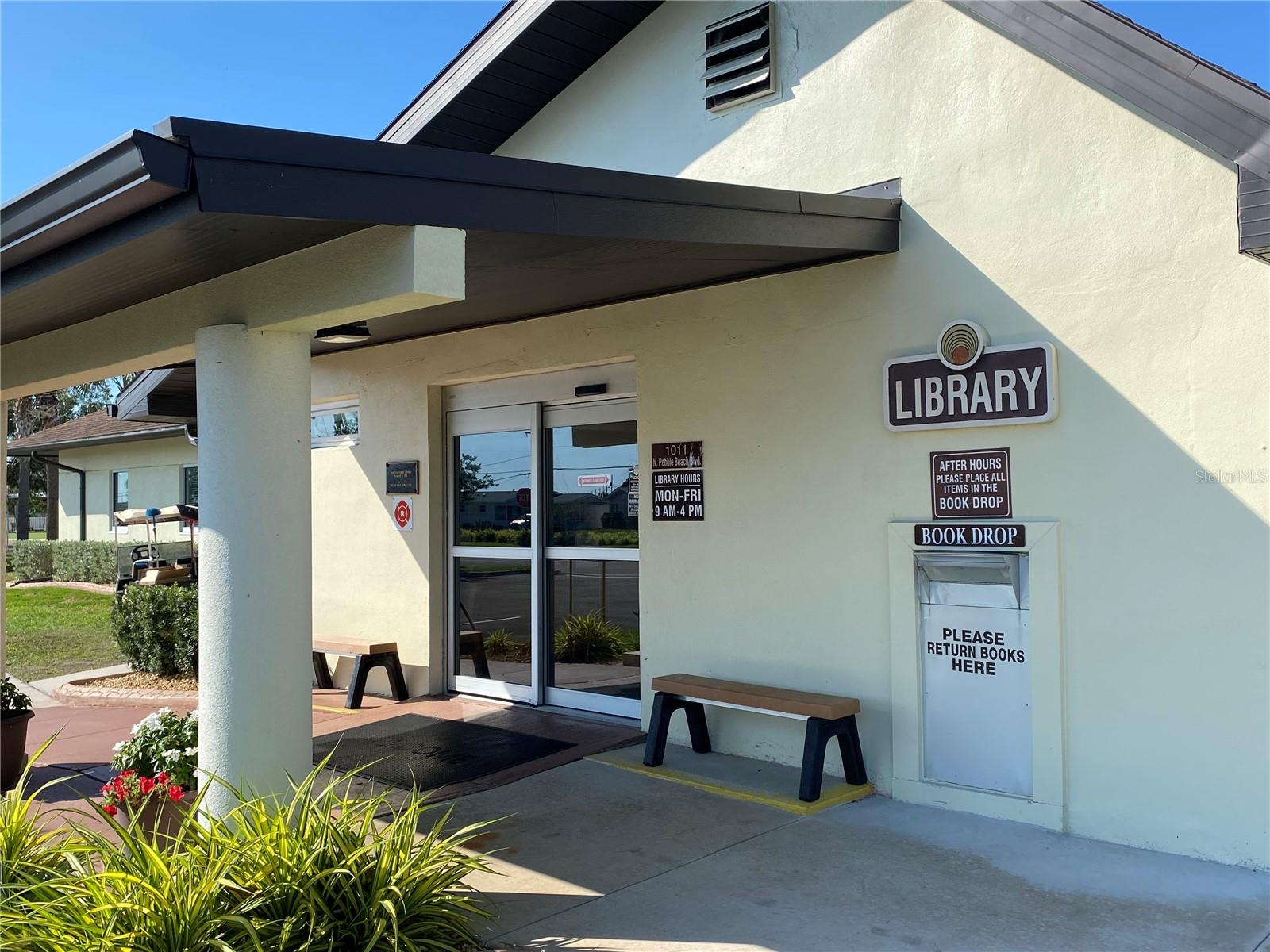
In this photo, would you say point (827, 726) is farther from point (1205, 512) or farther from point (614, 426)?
point (614, 426)

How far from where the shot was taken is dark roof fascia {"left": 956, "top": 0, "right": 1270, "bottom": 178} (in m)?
4.50

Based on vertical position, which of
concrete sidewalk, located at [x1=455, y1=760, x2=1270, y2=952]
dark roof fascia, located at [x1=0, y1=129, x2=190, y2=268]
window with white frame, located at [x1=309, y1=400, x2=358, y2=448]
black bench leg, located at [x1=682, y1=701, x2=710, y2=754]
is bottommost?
concrete sidewalk, located at [x1=455, y1=760, x2=1270, y2=952]

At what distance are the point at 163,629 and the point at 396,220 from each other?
792 cm

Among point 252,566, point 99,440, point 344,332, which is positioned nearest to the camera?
point 252,566

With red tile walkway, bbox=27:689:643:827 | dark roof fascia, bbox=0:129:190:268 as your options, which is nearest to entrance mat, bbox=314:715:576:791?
red tile walkway, bbox=27:689:643:827

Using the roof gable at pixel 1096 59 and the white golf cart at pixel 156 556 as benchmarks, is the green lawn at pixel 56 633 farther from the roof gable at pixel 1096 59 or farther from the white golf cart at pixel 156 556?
the roof gable at pixel 1096 59

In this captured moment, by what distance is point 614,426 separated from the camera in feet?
25.2

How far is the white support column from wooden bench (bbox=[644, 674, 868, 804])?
2460mm

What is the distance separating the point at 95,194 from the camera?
142 inches

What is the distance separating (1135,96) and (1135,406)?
1467 millimetres

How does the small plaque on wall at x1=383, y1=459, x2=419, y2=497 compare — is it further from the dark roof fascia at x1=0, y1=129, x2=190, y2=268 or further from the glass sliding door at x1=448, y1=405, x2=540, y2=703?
the dark roof fascia at x1=0, y1=129, x2=190, y2=268

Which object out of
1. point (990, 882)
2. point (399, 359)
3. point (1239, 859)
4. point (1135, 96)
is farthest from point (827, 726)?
point (399, 359)

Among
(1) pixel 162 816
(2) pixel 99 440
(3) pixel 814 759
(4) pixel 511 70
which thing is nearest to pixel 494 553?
(3) pixel 814 759

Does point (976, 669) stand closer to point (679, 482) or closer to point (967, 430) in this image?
point (967, 430)
